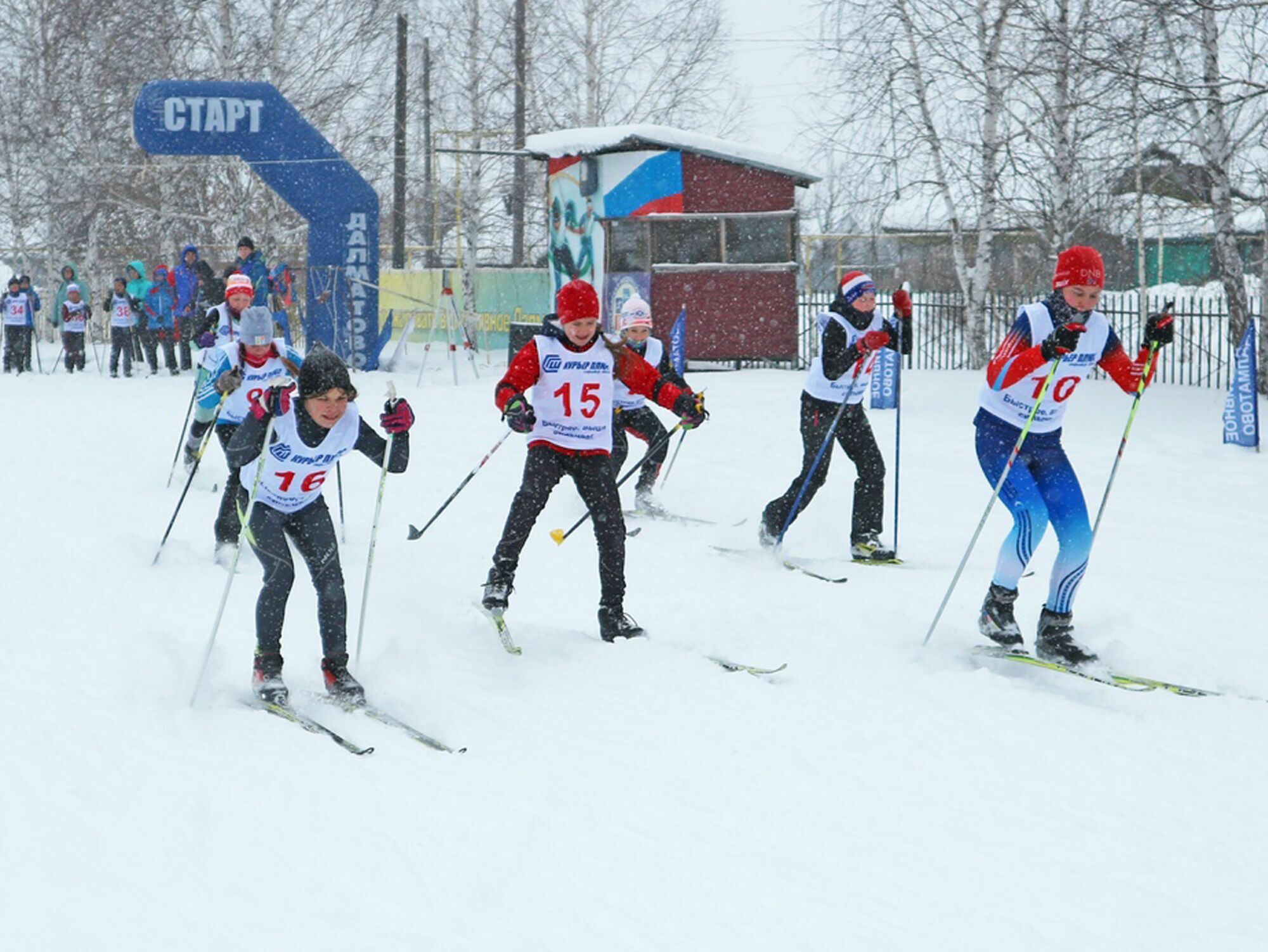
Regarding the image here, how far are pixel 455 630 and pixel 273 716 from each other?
1.42 meters

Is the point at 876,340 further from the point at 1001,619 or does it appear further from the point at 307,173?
the point at 307,173

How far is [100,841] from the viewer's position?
3605 mm

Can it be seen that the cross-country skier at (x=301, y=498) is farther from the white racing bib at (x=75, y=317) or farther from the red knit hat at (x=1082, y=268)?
the white racing bib at (x=75, y=317)

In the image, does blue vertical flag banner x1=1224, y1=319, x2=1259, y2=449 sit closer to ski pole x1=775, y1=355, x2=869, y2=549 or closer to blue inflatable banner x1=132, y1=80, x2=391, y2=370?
ski pole x1=775, y1=355, x2=869, y2=549

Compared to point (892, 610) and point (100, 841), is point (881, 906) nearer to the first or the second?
point (100, 841)

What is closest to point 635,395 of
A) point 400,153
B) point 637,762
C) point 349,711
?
point 349,711

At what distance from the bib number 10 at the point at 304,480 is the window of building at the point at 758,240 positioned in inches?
570

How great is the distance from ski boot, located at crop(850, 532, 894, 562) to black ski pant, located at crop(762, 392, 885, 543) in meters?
0.02

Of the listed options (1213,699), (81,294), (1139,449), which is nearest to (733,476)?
(1139,449)

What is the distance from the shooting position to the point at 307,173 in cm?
1895

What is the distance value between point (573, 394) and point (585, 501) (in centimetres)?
46

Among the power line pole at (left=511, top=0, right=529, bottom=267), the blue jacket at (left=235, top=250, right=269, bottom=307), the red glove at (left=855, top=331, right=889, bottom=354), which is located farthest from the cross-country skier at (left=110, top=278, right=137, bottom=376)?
the red glove at (left=855, top=331, right=889, bottom=354)

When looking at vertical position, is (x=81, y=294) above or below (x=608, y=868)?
above

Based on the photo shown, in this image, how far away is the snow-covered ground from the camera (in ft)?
11.0
